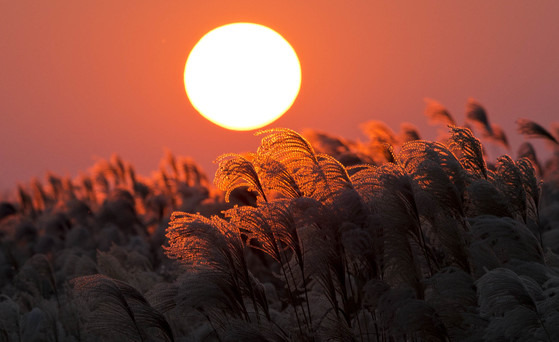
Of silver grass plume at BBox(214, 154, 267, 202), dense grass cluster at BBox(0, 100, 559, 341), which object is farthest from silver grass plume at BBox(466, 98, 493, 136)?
silver grass plume at BBox(214, 154, 267, 202)

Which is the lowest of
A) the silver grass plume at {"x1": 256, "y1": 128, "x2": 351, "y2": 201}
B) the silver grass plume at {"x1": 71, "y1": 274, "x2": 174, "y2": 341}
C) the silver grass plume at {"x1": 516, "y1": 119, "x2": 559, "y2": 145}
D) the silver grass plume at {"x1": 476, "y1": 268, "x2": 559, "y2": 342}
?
the silver grass plume at {"x1": 476, "y1": 268, "x2": 559, "y2": 342}

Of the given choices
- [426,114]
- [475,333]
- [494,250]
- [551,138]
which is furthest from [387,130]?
[475,333]

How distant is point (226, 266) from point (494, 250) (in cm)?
263

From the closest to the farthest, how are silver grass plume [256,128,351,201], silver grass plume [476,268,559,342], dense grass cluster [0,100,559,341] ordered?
silver grass plume [476,268,559,342], dense grass cluster [0,100,559,341], silver grass plume [256,128,351,201]

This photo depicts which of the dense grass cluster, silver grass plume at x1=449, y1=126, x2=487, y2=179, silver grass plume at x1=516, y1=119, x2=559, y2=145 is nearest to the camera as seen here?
the dense grass cluster

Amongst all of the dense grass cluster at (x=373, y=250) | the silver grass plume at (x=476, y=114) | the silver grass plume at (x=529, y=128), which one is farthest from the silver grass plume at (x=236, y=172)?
the silver grass plume at (x=476, y=114)

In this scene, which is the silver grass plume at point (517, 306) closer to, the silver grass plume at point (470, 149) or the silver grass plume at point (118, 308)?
the silver grass plume at point (470, 149)

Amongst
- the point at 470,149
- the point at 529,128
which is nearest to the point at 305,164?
the point at 470,149

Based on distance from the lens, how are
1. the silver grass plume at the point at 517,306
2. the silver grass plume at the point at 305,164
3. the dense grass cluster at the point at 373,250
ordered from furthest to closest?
the silver grass plume at the point at 305,164 → the dense grass cluster at the point at 373,250 → the silver grass plume at the point at 517,306

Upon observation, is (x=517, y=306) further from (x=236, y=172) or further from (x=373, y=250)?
(x=236, y=172)

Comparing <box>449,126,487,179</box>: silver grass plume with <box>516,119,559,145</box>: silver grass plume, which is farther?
<box>516,119,559,145</box>: silver grass plume

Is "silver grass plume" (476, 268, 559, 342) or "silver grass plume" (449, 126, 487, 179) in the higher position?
"silver grass plume" (449, 126, 487, 179)

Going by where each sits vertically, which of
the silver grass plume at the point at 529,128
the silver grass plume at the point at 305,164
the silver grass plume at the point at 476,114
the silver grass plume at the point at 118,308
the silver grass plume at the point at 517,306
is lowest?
the silver grass plume at the point at 517,306

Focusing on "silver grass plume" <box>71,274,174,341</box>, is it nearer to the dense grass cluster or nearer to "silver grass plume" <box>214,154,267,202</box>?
the dense grass cluster
